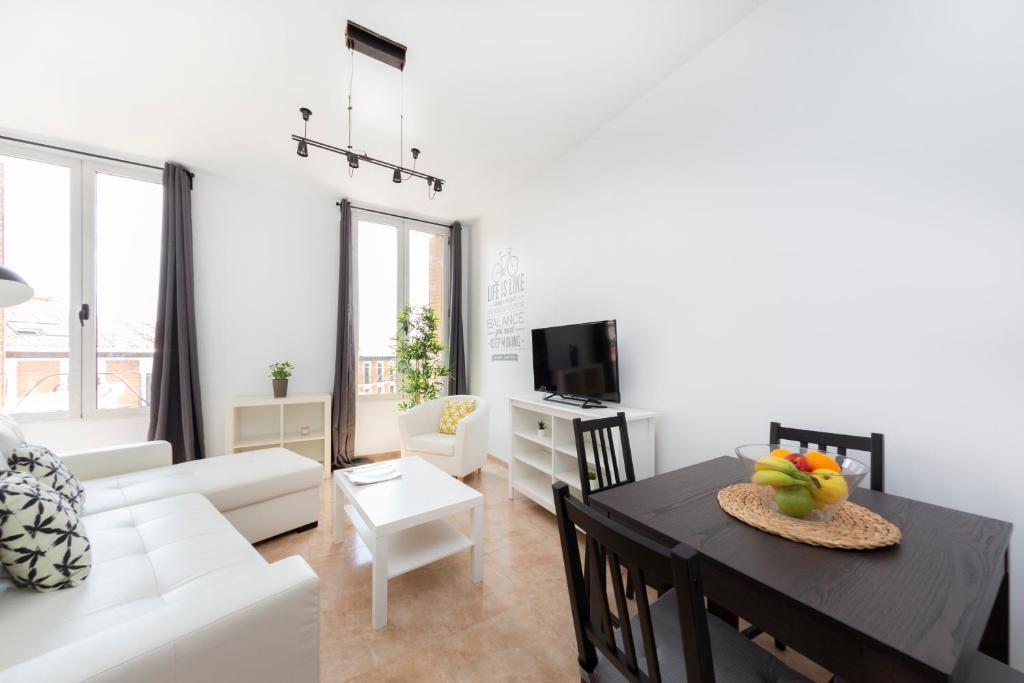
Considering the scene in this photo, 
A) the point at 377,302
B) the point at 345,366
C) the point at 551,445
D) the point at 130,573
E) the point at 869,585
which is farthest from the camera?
the point at 377,302

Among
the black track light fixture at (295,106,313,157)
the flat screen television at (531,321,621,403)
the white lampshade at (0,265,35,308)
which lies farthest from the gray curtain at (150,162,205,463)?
the flat screen television at (531,321,621,403)

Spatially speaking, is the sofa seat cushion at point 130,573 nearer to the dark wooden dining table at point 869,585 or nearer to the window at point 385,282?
the dark wooden dining table at point 869,585

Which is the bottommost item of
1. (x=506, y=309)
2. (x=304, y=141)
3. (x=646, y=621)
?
→ (x=646, y=621)

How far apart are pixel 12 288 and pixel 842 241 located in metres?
3.48

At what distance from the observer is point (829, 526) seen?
1015 millimetres

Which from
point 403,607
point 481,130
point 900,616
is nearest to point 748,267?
point 900,616

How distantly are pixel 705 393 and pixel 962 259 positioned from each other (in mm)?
1122

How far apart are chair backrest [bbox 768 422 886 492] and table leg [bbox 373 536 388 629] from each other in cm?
179

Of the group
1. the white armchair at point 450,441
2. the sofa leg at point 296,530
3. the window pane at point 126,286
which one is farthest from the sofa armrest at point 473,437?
the window pane at point 126,286

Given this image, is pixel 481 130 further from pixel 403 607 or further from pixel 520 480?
pixel 403 607

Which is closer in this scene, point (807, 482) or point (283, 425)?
point (807, 482)

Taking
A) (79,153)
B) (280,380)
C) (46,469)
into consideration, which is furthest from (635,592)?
(79,153)

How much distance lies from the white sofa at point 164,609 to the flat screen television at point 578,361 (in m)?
1.94

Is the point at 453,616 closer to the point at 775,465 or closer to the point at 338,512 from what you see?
the point at 338,512
